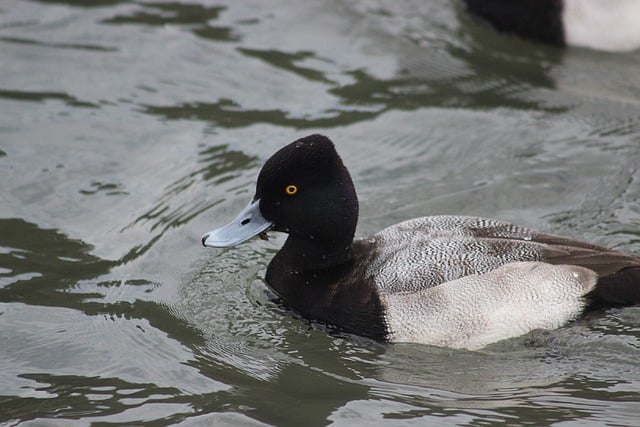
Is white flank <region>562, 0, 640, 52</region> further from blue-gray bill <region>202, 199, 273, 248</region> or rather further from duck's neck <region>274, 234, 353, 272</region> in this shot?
blue-gray bill <region>202, 199, 273, 248</region>

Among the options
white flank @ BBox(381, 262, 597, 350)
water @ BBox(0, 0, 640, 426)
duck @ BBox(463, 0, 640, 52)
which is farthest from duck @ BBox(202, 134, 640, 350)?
duck @ BBox(463, 0, 640, 52)

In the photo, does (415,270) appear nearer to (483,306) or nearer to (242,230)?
(483,306)

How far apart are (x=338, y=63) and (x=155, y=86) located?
1.87 m

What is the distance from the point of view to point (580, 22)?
34.8ft

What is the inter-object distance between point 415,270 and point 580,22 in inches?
200

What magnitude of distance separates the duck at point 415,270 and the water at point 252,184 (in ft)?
0.46

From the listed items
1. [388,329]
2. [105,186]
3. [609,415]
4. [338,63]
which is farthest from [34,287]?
[338,63]

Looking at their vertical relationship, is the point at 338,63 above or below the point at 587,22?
below

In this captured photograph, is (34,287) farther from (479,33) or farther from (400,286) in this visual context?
(479,33)

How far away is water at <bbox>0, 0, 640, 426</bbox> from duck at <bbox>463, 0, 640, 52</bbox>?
171 mm

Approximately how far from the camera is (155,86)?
9984 millimetres

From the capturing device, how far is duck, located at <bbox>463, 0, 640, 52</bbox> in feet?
34.3

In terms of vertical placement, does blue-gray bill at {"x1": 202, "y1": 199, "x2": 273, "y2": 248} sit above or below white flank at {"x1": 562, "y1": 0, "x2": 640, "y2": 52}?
below

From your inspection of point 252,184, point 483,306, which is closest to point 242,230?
point 483,306
